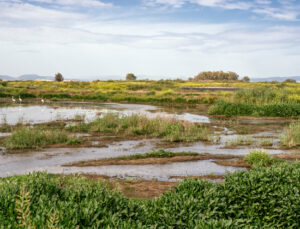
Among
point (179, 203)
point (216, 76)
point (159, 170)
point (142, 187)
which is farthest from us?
point (216, 76)

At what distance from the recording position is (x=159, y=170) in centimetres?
1334

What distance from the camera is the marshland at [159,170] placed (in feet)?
17.1

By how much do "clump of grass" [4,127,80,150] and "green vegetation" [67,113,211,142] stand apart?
3479 mm

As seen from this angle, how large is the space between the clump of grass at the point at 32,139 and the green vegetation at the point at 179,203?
10683mm

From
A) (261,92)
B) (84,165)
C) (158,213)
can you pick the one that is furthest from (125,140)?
(261,92)

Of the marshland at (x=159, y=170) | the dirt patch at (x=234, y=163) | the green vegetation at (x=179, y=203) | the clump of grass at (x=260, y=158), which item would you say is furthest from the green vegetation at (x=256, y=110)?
the green vegetation at (x=179, y=203)

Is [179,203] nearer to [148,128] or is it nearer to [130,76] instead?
[148,128]

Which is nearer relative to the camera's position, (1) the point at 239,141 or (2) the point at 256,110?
(1) the point at 239,141

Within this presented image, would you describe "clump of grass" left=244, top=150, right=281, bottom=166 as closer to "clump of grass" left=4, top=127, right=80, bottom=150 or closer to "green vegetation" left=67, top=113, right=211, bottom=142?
"green vegetation" left=67, top=113, right=211, bottom=142

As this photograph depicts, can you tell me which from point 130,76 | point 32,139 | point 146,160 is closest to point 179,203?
point 146,160

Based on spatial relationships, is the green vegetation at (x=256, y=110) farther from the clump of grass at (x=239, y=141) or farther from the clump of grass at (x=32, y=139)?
the clump of grass at (x=32, y=139)

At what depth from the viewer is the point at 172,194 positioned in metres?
6.21

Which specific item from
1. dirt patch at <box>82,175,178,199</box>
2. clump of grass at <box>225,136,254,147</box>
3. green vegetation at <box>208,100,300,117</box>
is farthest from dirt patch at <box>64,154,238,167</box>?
green vegetation at <box>208,100,300,117</box>

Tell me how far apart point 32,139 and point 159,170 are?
24.8 feet
